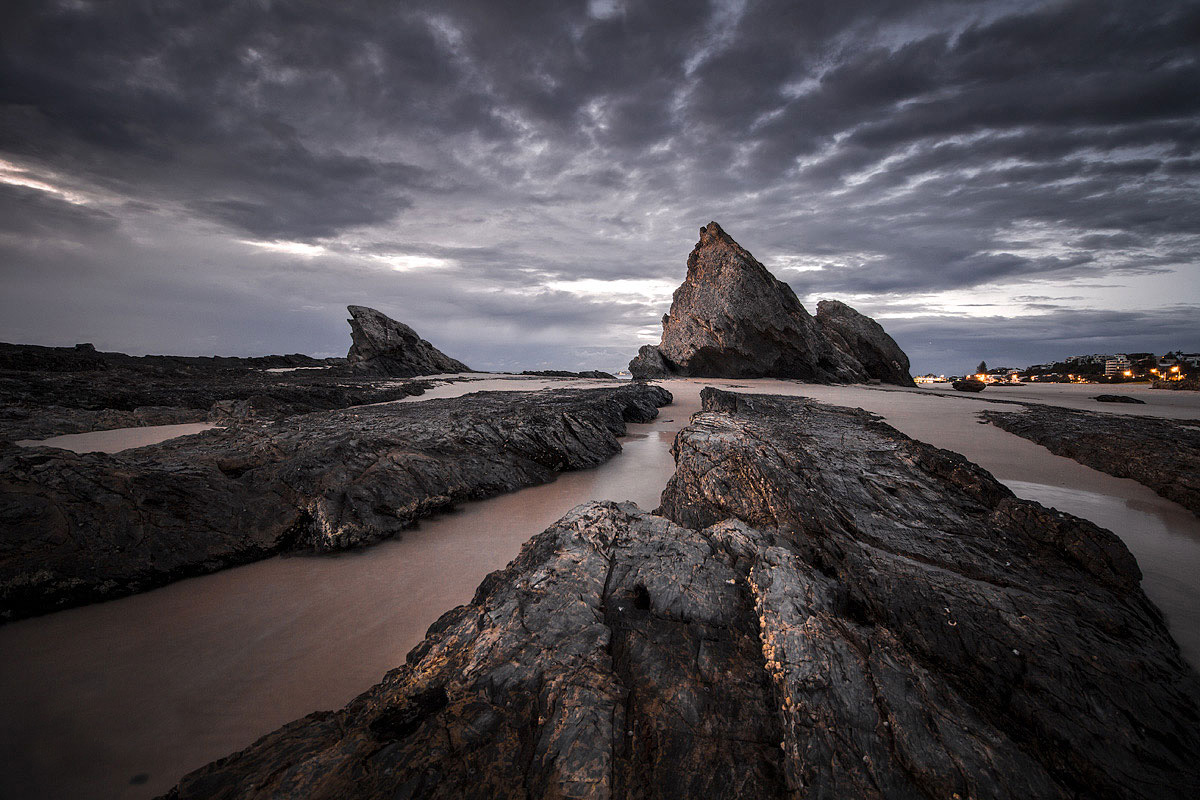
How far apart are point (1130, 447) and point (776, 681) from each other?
8920 mm

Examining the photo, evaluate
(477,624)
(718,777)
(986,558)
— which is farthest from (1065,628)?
(477,624)

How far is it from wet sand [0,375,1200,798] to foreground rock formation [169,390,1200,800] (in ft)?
2.51

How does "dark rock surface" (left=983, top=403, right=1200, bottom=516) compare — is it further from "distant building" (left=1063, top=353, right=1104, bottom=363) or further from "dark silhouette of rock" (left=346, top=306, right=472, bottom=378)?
"distant building" (left=1063, top=353, right=1104, bottom=363)

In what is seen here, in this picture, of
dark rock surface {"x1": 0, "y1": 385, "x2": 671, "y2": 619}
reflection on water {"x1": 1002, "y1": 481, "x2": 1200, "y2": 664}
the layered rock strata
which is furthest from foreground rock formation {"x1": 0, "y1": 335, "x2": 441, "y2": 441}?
reflection on water {"x1": 1002, "y1": 481, "x2": 1200, "y2": 664}

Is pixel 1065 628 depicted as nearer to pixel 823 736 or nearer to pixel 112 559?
pixel 823 736

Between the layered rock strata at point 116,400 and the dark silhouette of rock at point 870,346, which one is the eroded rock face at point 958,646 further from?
the dark silhouette of rock at point 870,346

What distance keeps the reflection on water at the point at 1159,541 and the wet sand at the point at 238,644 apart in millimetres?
21

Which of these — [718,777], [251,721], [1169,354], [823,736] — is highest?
[1169,354]

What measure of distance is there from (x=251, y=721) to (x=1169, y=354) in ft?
252

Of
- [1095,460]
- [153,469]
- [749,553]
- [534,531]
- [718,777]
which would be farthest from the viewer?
[1095,460]

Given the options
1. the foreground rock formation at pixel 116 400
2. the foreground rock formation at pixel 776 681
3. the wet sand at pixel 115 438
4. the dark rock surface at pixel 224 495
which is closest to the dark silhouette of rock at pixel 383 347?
the foreground rock formation at pixel 116 400

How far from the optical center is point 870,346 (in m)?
28.9

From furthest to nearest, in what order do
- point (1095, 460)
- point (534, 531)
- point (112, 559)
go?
point (1095, 460)
point (534, 531)
point (112, 559)

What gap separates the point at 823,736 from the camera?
5.91 ft
